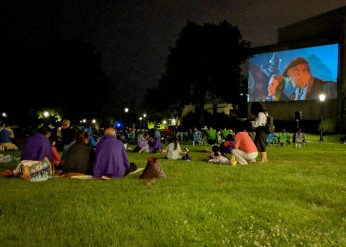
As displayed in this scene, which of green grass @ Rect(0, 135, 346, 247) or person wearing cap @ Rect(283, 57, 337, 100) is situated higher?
person wearing cap @ Rect(283, 57, 337, 100)

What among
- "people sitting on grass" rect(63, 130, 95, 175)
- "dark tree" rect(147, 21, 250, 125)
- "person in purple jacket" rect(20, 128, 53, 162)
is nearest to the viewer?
"people sitting on grass" rect(63, 130, 95, 175)

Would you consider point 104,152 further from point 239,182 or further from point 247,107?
point 247,107

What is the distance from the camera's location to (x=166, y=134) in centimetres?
3597

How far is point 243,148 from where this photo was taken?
1430cm

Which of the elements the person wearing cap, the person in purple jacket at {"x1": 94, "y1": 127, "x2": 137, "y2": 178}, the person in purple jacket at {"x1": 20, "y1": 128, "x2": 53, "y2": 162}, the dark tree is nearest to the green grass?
the person in purple jacket at {"x1": 94, "y1": 127, "x2": 137, "y2": 178}

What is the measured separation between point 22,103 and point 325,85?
119 ft

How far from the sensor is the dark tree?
53.6 metres

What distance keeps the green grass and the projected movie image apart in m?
38.6

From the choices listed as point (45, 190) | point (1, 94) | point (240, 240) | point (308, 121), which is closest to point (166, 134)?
point (308, 121)

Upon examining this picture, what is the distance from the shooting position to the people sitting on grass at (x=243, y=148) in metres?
14.2

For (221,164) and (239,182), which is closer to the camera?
(239,182)

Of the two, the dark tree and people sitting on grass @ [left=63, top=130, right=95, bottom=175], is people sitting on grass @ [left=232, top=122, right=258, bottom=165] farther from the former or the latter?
the dark tree

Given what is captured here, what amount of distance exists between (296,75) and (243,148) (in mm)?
36483

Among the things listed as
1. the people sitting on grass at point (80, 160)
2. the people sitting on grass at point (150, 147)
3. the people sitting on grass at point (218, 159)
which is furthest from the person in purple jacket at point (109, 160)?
the people sitting on grass at point (150, 147)
